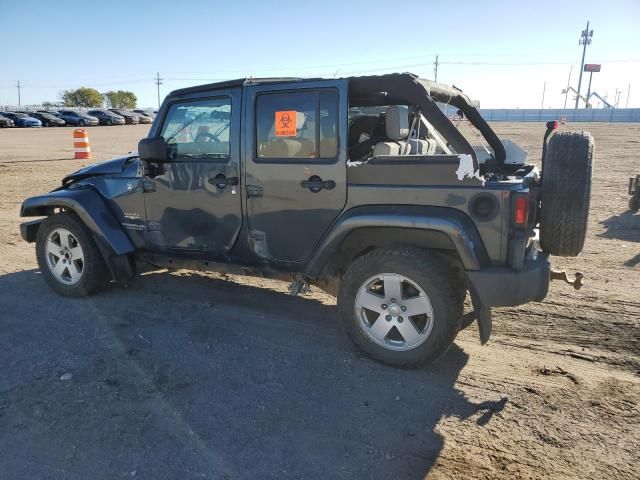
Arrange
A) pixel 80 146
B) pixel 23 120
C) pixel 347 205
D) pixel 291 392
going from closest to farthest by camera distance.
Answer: pixel 291 392
pixel 347 205
pixel 80 146
pixel 23 120

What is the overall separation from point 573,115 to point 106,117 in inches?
2260

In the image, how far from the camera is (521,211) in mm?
3154

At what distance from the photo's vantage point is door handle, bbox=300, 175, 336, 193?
12.2 feet

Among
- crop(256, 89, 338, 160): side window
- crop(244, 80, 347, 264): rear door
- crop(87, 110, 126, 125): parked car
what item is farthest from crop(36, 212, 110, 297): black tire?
crop(87, 110, 126, 125): parked car

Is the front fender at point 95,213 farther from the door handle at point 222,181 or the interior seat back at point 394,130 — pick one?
the interior seat back at point 394,130

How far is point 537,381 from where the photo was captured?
11.3 ft

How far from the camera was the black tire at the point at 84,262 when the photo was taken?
191 inches

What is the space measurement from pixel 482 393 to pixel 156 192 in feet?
10.5

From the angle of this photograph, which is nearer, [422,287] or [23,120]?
[422,287]

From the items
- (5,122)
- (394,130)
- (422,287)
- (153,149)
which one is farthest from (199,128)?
(5,122)

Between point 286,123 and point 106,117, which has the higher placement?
point 106,117

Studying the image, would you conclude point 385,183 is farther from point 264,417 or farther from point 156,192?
point 156,192

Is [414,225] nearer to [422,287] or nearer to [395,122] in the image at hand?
[422,287]

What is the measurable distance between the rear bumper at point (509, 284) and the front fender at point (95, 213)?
3250 millimetres
